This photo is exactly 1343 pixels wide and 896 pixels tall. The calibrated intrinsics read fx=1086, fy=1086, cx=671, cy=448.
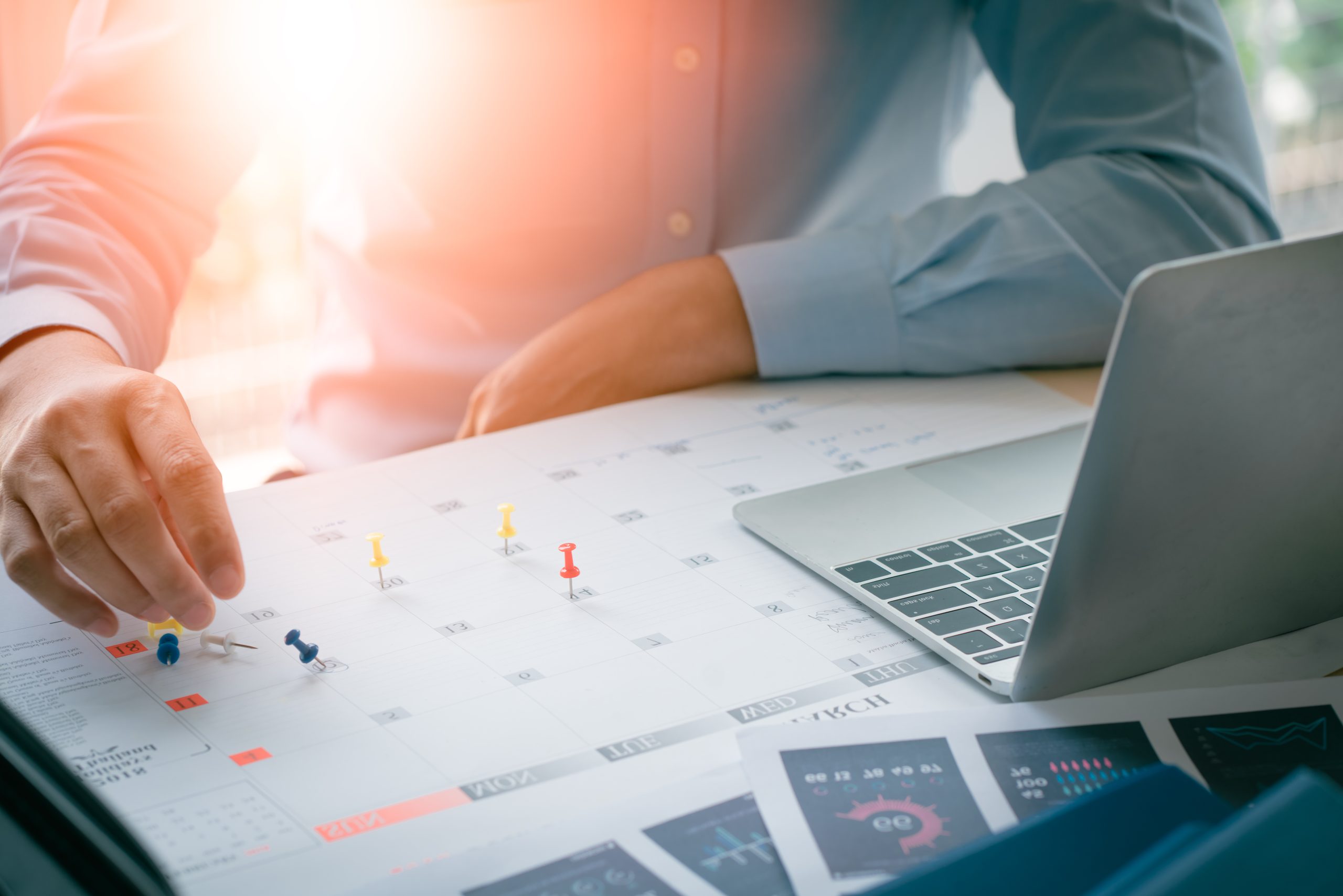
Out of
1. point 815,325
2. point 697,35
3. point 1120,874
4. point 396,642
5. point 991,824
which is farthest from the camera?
point 697,35

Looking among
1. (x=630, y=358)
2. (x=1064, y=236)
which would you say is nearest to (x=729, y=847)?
(x=630, y=358)

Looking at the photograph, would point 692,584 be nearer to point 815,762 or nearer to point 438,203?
point 815,762

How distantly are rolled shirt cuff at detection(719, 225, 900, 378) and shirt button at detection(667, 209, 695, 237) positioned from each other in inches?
7.7

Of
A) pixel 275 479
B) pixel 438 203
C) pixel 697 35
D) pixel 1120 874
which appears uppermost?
pixel 697 35

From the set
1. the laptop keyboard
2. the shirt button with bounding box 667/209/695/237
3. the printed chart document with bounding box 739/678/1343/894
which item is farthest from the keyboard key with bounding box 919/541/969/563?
the shirt button with bounding box 667/209/695/237

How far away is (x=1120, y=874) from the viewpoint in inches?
12.0

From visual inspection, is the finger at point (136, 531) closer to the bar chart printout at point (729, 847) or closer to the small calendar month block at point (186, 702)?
the small calendar month block at point (186, 702)

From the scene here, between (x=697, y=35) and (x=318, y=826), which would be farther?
(x=697, y=35)

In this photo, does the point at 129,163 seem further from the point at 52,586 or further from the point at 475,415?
the point at 52,586

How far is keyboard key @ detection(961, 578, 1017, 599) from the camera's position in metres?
0.56

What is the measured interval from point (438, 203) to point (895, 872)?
32.6 inches

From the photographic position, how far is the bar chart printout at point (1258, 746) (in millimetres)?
433

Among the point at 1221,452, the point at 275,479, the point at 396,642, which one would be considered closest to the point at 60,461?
the point at 396,642

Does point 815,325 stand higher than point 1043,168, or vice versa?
point 1043,168
